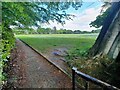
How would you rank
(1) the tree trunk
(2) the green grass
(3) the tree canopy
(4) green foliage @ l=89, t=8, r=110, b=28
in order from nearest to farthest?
1. (3) the tree canopy
2. (1) the tree trunk
3. (4) green foliage @ l=89, t=8, r=110, b=28
4. (2) the green grass

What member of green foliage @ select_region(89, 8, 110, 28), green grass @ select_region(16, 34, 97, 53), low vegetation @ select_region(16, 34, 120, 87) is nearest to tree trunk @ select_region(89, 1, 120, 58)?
low vegetation @ select_region(16, 34, 120, 87)

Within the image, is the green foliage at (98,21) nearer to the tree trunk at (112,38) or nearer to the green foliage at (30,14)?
the green foliage at (30,14)

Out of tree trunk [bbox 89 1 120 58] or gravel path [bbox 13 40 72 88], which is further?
tree trunk [bbox 89 1 120 58]

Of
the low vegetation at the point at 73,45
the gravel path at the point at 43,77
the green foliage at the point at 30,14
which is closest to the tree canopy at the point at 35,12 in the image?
the green foliage at the point at 30,14

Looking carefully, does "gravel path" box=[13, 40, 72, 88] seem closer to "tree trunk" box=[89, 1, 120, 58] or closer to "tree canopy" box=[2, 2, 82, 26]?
"tree canopy" box=[2, 2, 82, 26]

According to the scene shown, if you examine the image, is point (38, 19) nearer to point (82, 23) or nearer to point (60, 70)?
point (60, 70)

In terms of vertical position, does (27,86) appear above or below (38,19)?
below

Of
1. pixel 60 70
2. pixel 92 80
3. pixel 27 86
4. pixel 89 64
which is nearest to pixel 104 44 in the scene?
pixel 89 64

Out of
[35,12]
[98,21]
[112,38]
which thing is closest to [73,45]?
[98,21]

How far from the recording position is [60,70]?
6.69 meters

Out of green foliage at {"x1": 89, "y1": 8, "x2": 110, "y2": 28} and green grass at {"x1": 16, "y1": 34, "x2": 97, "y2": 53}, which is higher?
green foliage at {"x1": 89, "y1": 8, "x2": 110, "y2": 28}

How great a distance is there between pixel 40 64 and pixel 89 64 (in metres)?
1.86

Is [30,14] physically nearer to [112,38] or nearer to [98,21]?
[112,38]

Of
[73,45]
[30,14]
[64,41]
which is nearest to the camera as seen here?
[30,14]
